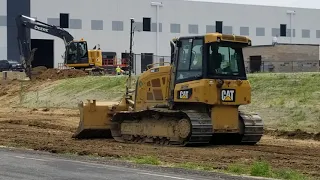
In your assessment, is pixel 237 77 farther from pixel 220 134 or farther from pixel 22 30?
pixel 22 30

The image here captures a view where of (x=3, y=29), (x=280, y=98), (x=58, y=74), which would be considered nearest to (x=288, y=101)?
(x=280, y=98)

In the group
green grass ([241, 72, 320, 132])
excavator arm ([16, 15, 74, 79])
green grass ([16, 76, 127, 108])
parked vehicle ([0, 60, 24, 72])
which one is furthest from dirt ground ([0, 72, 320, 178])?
parked vehicle ([0, 60, 24, 72])

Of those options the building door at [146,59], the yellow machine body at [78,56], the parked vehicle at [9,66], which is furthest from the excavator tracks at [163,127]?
the parked vehicle at [9,66]

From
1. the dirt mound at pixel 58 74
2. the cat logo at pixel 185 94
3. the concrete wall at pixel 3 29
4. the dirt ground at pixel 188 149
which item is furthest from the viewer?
the concrete wall at pixel 3 29

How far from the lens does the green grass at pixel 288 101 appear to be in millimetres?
24625

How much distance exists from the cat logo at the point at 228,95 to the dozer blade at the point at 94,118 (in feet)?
13.9

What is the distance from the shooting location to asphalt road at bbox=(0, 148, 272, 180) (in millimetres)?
13047

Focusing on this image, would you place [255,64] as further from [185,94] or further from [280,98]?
[185,94]

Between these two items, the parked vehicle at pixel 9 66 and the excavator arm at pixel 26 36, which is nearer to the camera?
the excavator arm at pixel 26 36

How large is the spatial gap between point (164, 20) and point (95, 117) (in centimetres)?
5985

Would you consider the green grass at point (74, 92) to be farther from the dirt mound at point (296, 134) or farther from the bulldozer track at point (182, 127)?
the bulldozer track at point (182, 127)

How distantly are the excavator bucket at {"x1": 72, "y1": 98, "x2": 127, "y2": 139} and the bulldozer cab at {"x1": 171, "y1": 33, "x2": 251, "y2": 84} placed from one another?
120 inches

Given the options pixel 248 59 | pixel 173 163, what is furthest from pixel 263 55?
pixel 173 163

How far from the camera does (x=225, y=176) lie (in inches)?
527
